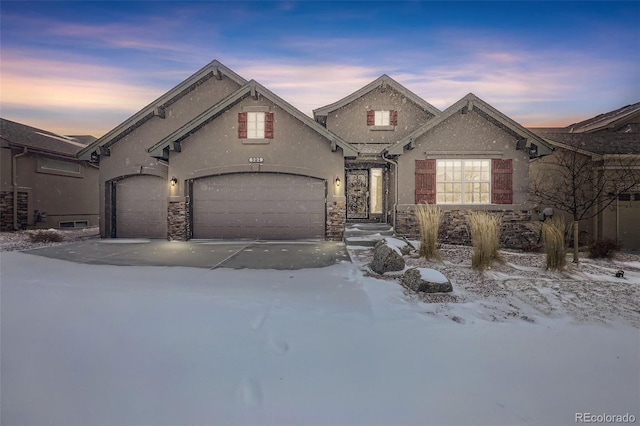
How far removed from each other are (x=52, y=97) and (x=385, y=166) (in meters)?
15.6

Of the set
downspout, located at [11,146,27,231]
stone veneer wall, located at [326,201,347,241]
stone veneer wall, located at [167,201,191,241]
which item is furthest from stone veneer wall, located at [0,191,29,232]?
stone veneer wall, located at [326,201,347,241]

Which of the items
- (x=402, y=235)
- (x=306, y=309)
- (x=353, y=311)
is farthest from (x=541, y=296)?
(x=402, y=235)

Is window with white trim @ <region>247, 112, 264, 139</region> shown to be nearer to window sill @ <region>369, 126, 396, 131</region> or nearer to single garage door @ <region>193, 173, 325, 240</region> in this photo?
single garage door @ <region>193, 173, 325, 240</region>

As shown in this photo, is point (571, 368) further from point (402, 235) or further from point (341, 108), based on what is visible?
point (341, 108)

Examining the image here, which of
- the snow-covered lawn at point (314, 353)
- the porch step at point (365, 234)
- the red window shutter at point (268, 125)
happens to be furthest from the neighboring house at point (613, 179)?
the red window shutter at point (268, 125)

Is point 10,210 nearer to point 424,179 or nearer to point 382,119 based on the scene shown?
point 382,119

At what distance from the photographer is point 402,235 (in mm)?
10805

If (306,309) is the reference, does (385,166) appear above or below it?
above

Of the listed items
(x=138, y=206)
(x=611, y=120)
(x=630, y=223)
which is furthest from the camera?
(x=611, y=120)

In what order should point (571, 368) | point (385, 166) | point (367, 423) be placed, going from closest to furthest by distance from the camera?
1. point (367, 423)
2. point (571, 368)
3. point (385, 166)

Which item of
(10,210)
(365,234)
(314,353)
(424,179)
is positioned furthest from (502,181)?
(10,210)

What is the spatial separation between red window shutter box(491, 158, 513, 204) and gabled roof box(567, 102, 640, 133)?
337 inches

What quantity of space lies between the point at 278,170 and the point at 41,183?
12810 mm

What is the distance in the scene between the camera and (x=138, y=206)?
1260 cm
